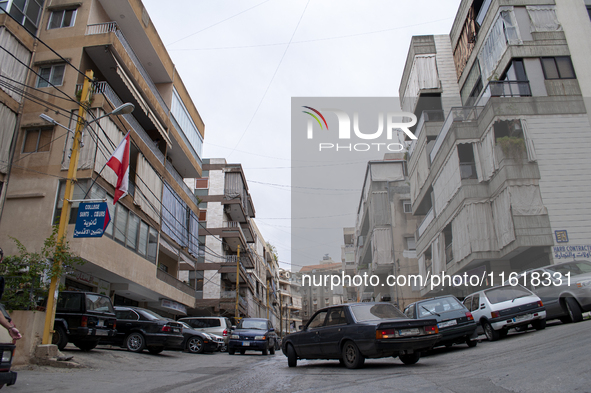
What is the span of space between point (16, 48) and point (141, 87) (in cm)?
539

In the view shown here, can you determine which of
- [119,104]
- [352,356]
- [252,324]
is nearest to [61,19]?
[119,104]

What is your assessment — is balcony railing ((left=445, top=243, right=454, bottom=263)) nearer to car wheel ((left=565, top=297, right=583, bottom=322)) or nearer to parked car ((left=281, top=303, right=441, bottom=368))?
car wheel ((left=565, top=297, right=583, bottom=322))

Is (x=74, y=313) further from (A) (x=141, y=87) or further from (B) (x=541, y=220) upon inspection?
(B) (x=541, y=220)

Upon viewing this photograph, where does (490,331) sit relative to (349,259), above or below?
below

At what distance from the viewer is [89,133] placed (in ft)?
56.3

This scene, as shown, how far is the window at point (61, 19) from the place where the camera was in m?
19.9

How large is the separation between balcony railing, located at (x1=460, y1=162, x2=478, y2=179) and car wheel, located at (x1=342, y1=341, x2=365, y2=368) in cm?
1714

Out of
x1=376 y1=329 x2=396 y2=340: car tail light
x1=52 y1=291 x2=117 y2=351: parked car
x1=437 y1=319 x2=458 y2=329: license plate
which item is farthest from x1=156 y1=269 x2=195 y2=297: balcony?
x1=376 y1=329 x2=396 y2=340: car tail light

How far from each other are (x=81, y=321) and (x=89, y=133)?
7711 millimetres

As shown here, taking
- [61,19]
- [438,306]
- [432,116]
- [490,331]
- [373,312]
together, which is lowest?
[490,331]

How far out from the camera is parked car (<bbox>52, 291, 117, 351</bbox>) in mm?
12453

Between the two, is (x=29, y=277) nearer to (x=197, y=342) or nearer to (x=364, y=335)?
(x=364, y=335)

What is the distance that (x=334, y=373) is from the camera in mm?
8125

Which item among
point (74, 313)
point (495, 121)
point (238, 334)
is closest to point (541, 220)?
point (495, 121)
